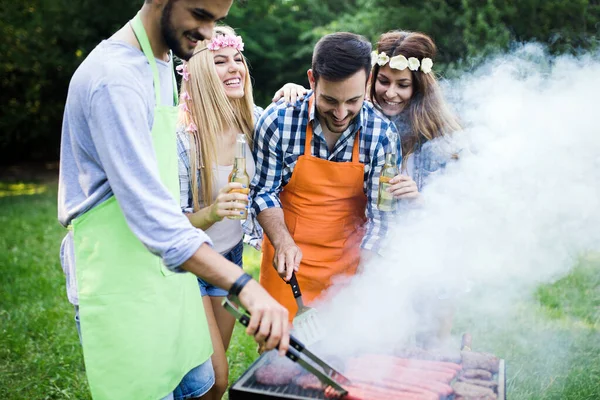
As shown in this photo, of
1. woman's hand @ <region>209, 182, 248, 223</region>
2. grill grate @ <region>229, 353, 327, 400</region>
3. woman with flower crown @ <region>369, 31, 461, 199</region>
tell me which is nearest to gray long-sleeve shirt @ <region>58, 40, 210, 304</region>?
grill grate @ <region>229, 353, 327, 400</region>

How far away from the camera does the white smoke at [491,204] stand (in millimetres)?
3164

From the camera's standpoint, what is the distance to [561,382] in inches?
146

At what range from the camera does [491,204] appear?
Answer: 367 centimetres

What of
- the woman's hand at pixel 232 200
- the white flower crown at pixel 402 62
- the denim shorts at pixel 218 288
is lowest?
the denim shorts at pixel 218 288

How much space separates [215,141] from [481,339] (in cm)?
268

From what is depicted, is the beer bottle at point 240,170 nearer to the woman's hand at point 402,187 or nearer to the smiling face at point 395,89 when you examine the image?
the woman's hand at point 402,187

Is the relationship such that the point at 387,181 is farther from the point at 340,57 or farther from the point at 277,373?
the point at 277,373

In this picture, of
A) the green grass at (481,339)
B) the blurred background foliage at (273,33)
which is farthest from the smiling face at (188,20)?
the blurred background foliage at (273,33)

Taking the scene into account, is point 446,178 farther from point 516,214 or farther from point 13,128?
point 13,128

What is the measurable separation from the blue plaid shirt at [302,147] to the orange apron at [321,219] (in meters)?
0.04

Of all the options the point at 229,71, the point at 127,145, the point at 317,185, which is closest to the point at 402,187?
the point at 317,185

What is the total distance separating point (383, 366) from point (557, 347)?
253 centimetres

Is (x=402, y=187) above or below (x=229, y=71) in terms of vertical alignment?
below

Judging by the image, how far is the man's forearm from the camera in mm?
3047
